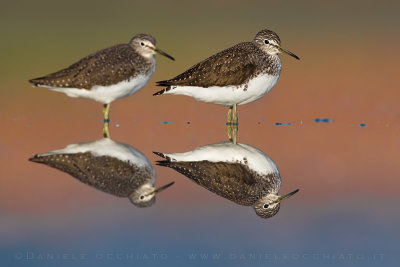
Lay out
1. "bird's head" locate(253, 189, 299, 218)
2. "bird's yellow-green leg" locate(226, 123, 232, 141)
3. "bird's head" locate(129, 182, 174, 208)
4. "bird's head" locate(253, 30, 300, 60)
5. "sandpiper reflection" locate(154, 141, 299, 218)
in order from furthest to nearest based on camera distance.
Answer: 1. "bird's head" locate(253, 30, 300, 60)
2. "bird's yellow-green leg" locate(226, 123, 232, 141)
3. "sandpiper reflection" locate(154, 141, 299, 218)
4. "bird's head" locate(129, 182, 174, 208)
5. "bird's head" locate(253, 189, 299, 218)

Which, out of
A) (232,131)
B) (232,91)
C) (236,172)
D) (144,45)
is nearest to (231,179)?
(236,172)

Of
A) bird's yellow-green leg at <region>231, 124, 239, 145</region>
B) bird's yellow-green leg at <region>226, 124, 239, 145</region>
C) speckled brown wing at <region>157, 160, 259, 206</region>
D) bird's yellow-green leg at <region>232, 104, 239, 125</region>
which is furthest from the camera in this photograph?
bird's yellow-green leg at <region>232, 104, 239, 125</region>

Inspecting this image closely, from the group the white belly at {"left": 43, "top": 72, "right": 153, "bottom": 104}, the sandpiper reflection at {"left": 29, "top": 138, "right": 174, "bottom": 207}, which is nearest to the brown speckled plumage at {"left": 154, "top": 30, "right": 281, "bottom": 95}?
the white belly at {"left": 43, "top": 72, "right": 153, "bottom": 104}

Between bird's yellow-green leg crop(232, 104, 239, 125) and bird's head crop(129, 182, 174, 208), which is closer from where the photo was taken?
bird's head crop(129, 182, 174, 208)

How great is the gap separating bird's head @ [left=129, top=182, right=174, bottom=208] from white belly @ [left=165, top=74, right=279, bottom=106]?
5.73 m

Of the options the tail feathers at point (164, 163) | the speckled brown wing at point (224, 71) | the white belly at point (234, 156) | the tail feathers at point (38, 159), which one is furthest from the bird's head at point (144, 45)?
the tail feathers at point (164, 163)

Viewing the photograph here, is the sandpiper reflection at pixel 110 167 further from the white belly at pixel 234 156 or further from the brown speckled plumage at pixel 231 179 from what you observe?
the white belly at pixel 234 156

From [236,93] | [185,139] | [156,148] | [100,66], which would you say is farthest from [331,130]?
[100,66]

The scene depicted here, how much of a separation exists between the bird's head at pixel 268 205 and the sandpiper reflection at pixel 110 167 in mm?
1793

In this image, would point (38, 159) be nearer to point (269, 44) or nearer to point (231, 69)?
Answer: point (231, 69)

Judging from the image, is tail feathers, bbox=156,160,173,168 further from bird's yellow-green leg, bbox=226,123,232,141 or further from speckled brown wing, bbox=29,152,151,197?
bird's yellow-green leg, bbox=226,123,232,141

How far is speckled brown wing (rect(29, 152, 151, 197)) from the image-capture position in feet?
40.3

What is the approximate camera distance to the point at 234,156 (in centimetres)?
1423

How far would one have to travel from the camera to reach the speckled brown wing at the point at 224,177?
1180cm
